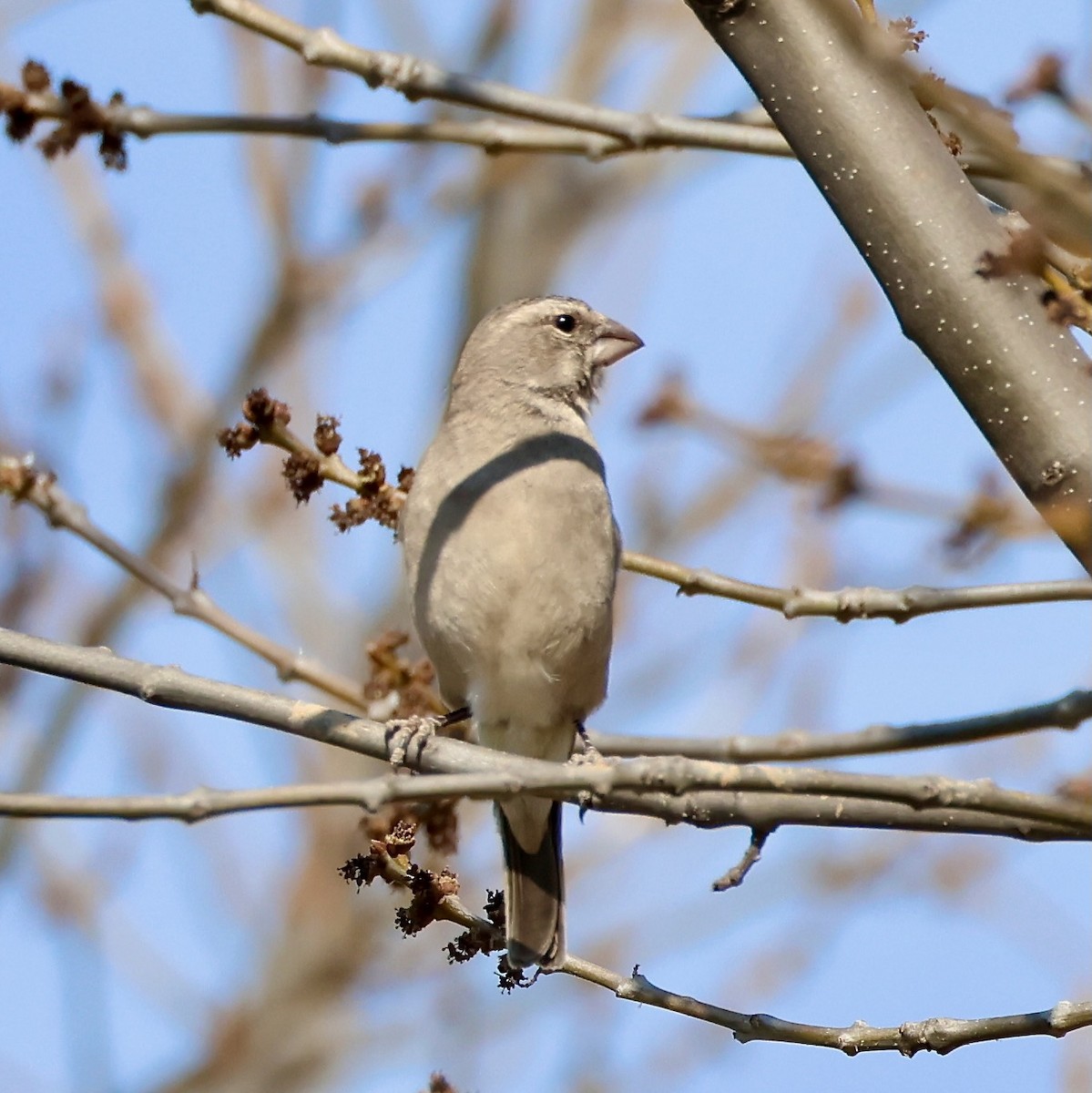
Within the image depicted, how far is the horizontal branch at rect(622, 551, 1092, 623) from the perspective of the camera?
9.27 ft

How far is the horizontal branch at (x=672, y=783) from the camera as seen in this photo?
7.38ft

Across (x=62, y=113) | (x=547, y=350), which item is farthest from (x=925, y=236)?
(x=547, y=350)

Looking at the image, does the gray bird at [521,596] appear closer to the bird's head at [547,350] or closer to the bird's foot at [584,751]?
the bird's foot at [584,751]

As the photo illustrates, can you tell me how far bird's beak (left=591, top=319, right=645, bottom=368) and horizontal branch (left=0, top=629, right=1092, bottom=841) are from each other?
2.99m

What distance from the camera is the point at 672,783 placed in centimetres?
232

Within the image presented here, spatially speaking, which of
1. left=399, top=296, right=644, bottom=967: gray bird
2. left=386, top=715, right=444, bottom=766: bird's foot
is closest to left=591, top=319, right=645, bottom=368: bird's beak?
left=399, top=296, right=644, bottom=967: gray bird

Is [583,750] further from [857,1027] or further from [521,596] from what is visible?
[857,1027]

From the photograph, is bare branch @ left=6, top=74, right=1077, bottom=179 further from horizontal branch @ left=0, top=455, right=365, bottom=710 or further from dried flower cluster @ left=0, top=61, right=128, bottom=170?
horizontal branch @ left=0, top=455, right=365, bottom=710

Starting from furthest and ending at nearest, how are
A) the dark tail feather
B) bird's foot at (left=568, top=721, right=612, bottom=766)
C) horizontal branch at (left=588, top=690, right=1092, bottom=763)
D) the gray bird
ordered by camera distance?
1. the dark tail feather
2. the gray bird
3. bird's foot at (left=568, top=721, right=612, bottom=766)
4. horizontal branch at (left=588, top=690, right=1092, bottom=763)

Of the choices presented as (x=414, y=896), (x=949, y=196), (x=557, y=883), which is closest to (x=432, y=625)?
(x=557, y=883)

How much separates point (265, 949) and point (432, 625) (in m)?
6.51

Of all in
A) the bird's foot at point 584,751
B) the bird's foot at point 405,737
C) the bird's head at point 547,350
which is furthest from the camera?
the bird's head at point 547,350

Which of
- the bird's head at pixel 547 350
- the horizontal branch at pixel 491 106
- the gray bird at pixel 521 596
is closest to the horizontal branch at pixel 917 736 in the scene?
the horizontal branch at pixel 491 106

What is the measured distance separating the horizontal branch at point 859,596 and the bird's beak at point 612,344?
87.9 inches
